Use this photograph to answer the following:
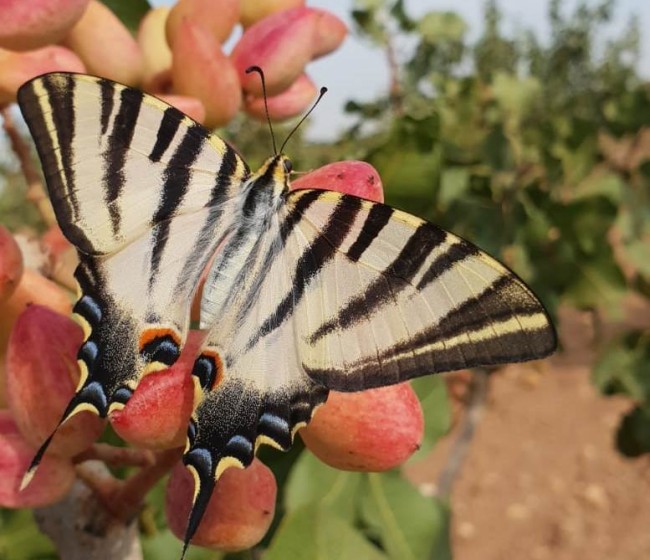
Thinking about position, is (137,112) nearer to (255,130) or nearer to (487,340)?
(487,340)

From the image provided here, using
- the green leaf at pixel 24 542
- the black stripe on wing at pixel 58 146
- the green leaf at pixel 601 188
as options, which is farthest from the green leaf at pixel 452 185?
the black stripe on wing at pixel 58 146

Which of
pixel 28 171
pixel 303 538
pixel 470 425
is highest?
pixel 28 171

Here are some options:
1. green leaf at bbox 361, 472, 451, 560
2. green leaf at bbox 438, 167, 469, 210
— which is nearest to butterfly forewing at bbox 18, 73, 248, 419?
green leaf at bbox 361, 472, 451, 560

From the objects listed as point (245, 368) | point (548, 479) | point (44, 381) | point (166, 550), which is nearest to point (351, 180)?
point (245, 368)

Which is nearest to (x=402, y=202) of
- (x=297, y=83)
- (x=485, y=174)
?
(x=297, y=83)

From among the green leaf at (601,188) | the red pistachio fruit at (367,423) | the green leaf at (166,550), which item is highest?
the red pistachio fruit at (367,423)

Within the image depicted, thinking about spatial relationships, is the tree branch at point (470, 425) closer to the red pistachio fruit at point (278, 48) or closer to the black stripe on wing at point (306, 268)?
the red pistachio fruit at point (278, 48)

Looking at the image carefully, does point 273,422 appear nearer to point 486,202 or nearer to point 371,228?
A: point 371,228
